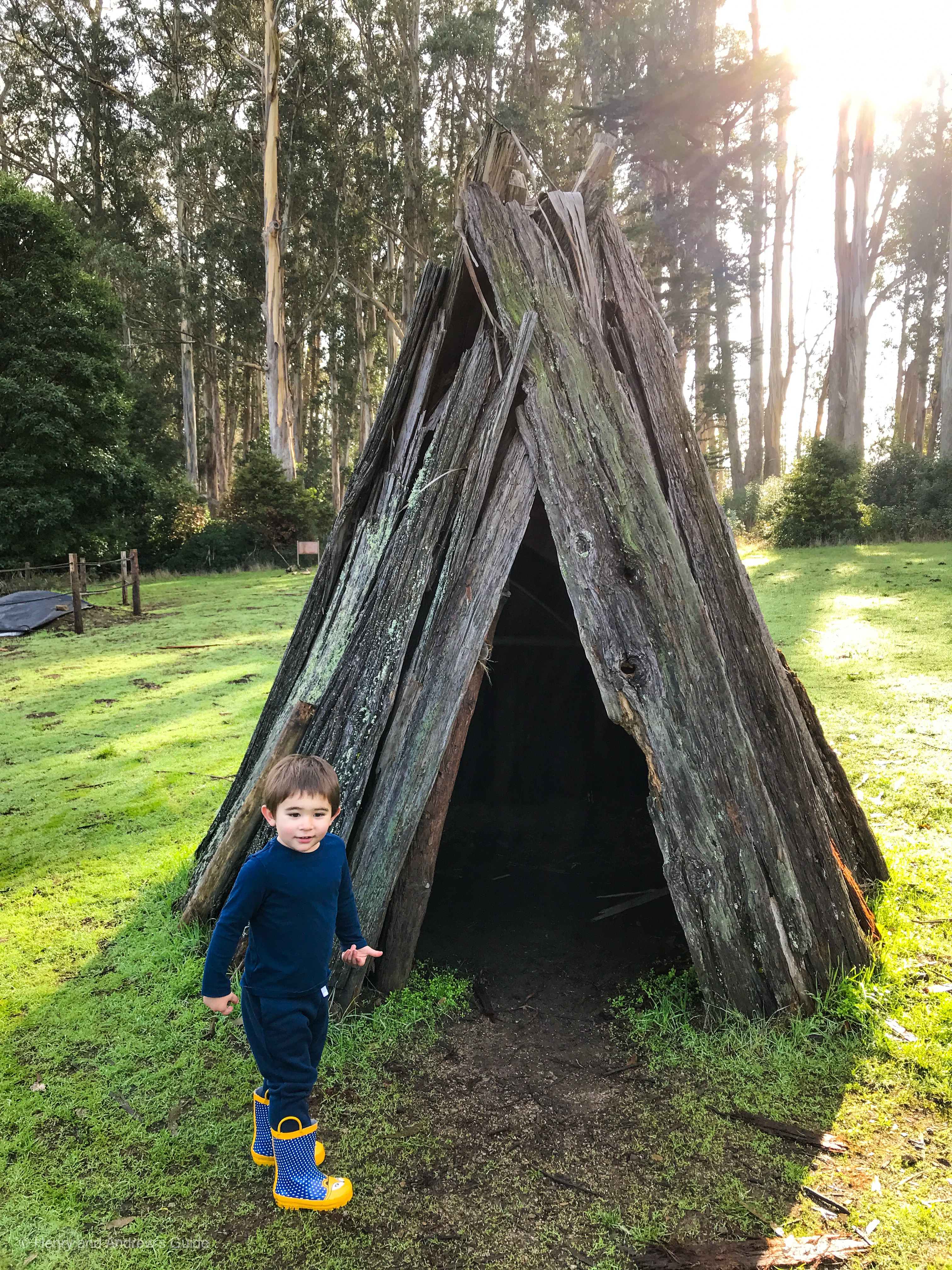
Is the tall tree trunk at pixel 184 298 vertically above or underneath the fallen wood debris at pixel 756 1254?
above

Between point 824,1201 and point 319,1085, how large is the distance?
5.46 feet

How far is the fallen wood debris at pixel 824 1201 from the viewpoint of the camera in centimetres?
223

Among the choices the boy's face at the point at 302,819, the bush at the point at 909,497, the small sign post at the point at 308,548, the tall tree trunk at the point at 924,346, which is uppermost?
the tall tree trunk at the point at 924,346

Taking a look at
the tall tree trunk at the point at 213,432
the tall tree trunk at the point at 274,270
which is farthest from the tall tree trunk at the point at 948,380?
the tall tree trunk at the point at 213,432

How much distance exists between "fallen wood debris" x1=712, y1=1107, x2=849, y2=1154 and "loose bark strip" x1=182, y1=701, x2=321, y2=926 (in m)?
2.13

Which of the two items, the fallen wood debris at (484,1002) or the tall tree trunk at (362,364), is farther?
the tall tree trunk at (362,364)

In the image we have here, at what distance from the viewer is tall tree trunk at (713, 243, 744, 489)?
27.4 meters

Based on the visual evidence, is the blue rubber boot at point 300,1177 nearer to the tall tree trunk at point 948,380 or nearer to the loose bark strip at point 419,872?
the loose bark strip at point 419,872

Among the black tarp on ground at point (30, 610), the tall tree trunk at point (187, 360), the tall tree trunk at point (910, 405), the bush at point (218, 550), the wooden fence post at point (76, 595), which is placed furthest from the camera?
the tall tree trunk at point (910, 405)

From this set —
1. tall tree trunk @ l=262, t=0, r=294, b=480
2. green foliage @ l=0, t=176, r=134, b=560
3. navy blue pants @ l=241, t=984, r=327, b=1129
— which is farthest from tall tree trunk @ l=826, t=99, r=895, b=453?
navy blue pants @ l=241, t=984, r=327, b=1129

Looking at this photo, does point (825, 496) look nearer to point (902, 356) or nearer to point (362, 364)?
point (362, 364)

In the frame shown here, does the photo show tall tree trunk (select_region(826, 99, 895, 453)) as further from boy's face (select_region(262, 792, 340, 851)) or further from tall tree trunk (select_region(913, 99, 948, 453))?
boy's face (select_region(262, 792, 340, 851))

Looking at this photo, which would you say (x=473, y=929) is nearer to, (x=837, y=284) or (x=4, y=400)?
(x=4, y=400)

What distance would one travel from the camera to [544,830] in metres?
5.50
